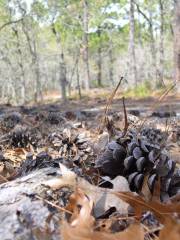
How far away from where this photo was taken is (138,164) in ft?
4.36

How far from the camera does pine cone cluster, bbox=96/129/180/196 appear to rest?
1295 millimetres

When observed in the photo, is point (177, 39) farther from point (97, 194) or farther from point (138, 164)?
point (97, 194)

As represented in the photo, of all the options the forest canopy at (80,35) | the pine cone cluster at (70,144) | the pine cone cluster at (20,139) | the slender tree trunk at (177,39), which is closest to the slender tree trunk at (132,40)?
the forest canopy at (80,35)

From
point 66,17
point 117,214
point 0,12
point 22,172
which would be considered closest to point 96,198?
point 117,214

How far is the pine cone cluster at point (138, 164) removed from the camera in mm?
1295

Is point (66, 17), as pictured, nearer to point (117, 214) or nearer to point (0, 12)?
point (0, 12)

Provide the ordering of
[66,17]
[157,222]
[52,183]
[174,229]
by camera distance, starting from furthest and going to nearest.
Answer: [66,17]
[52,183]
[157,222]
[174,229]

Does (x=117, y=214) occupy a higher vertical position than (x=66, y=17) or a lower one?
lower

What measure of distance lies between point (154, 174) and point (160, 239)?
0.44 metres

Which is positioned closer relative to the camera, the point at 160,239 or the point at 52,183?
the point at 160,239

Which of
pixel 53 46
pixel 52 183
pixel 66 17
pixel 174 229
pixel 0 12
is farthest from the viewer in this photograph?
pixel 53 46

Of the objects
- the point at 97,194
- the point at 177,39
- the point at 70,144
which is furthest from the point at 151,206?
the point at 177,39

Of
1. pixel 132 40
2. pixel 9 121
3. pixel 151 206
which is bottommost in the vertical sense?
pixel 9 121

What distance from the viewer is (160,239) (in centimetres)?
85
